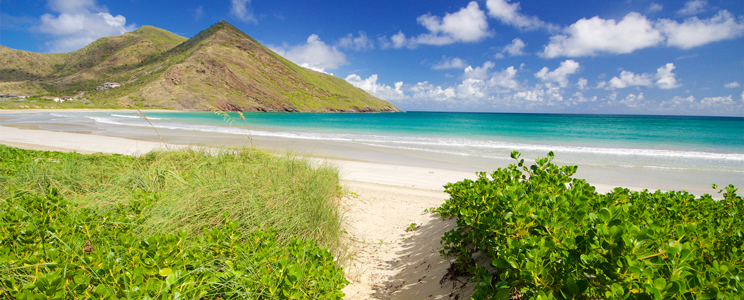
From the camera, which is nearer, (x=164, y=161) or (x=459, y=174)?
(x=164, y=161)

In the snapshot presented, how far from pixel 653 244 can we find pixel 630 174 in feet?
40.5

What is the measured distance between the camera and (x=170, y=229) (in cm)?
320

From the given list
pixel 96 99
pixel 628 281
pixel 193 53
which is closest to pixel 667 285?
pixel 628 281

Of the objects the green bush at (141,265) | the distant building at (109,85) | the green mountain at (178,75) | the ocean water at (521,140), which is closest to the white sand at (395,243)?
the green bush at (141,265)

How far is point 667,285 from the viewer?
1219 mm

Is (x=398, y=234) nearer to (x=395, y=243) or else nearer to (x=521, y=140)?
(x=395, y=243)

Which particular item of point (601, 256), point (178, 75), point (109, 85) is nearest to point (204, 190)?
point (601, 256)

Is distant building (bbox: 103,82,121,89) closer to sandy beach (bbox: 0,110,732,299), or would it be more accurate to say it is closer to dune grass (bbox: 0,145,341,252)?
dune grass (bbox: 0,145,341,252)

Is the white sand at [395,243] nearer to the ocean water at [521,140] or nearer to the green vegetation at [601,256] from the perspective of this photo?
the green vegetation at [601,256]

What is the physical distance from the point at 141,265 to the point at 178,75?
10478 cm

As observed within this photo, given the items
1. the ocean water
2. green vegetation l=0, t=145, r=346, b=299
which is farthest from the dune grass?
the ocean water

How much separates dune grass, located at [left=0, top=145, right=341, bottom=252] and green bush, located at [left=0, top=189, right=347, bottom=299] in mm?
506

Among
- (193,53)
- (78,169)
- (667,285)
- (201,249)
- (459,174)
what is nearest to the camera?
(667,285)

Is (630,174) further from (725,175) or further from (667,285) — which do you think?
(667,285)
